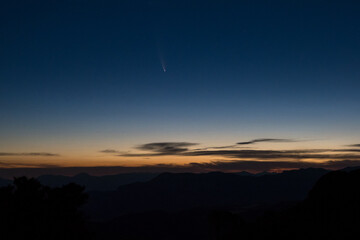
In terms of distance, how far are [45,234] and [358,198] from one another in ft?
203

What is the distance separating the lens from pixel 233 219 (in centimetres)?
6925

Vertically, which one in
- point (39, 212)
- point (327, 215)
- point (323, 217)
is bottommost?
point (323, 217)

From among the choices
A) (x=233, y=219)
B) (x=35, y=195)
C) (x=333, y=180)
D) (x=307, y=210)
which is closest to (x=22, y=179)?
(x=35, y=195)

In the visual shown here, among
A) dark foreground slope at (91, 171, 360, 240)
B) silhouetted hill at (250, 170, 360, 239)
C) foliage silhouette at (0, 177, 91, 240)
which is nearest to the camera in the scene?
foliage silhouette at (0, 177, 91, 240)

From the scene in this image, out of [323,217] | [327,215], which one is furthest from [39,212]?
[327,215]

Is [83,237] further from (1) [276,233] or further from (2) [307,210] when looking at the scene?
(2) [307,210]

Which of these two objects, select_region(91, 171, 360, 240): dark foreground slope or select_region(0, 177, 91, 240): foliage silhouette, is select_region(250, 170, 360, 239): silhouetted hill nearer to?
select_region(91, 171, 360, 240): dark foreground slope

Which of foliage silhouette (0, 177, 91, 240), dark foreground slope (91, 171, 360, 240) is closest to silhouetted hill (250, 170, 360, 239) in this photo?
dark foreground slope (91, 171, 360, 240)

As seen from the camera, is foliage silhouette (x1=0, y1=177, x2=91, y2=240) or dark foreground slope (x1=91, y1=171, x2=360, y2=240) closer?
foliage silhouette (x1=0, y1=177, x2=91, y2=240)

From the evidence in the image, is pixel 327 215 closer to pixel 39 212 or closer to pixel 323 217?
pixel 323 217

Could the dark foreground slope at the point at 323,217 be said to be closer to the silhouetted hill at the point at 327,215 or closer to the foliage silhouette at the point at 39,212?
the silhouetted hill at the point at 327,215

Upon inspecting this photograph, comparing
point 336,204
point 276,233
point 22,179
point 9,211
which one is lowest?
point 276,233

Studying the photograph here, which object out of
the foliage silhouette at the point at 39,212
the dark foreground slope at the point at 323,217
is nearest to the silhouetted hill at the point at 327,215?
the dark foreground slope at the point at 323,217

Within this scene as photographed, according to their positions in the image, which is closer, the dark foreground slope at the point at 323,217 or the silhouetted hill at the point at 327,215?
the silhouetted hill at the point at 327,215
